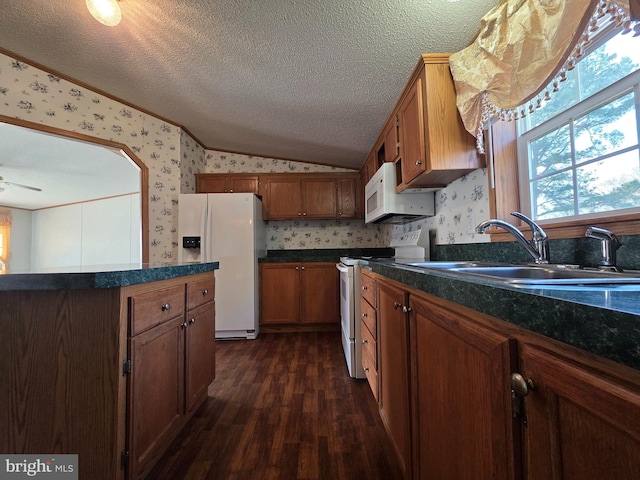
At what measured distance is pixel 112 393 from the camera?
90cm

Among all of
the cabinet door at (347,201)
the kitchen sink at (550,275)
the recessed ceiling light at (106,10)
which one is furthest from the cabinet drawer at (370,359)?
the recessed ceiling light at (106,10)

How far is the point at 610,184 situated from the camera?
99cm

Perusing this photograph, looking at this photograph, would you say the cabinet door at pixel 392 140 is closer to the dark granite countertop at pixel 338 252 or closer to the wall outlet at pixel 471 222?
the wall outlet at pixel 471 222

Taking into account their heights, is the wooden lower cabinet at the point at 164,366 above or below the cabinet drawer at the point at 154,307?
below

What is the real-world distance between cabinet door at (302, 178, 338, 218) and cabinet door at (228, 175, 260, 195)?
64 cm

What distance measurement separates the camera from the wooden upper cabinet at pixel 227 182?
3.48 meters

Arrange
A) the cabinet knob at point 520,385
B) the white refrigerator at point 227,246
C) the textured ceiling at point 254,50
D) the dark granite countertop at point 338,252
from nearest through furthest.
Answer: the cabinet knob at point 520,385 → the textured ceiling at point 254,50 → the white refrigerator at point 227,246 → the dark granite countertop at point 338,252

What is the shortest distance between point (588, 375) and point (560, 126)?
51.4 inches

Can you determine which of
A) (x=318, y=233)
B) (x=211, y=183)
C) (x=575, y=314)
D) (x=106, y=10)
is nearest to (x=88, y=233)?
(x=211, y=183)

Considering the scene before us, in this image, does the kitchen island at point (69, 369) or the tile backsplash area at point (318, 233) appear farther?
the tile backsplash area at point (318, 233)

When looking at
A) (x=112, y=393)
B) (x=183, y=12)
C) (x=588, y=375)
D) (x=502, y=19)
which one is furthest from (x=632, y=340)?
(x=183, y=12)

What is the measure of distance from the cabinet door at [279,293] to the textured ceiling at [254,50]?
165 centimetres

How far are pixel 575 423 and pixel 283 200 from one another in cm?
339

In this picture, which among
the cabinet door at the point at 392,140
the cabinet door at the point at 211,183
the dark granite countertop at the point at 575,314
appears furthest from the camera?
the cabinet door at the point at 211,183
